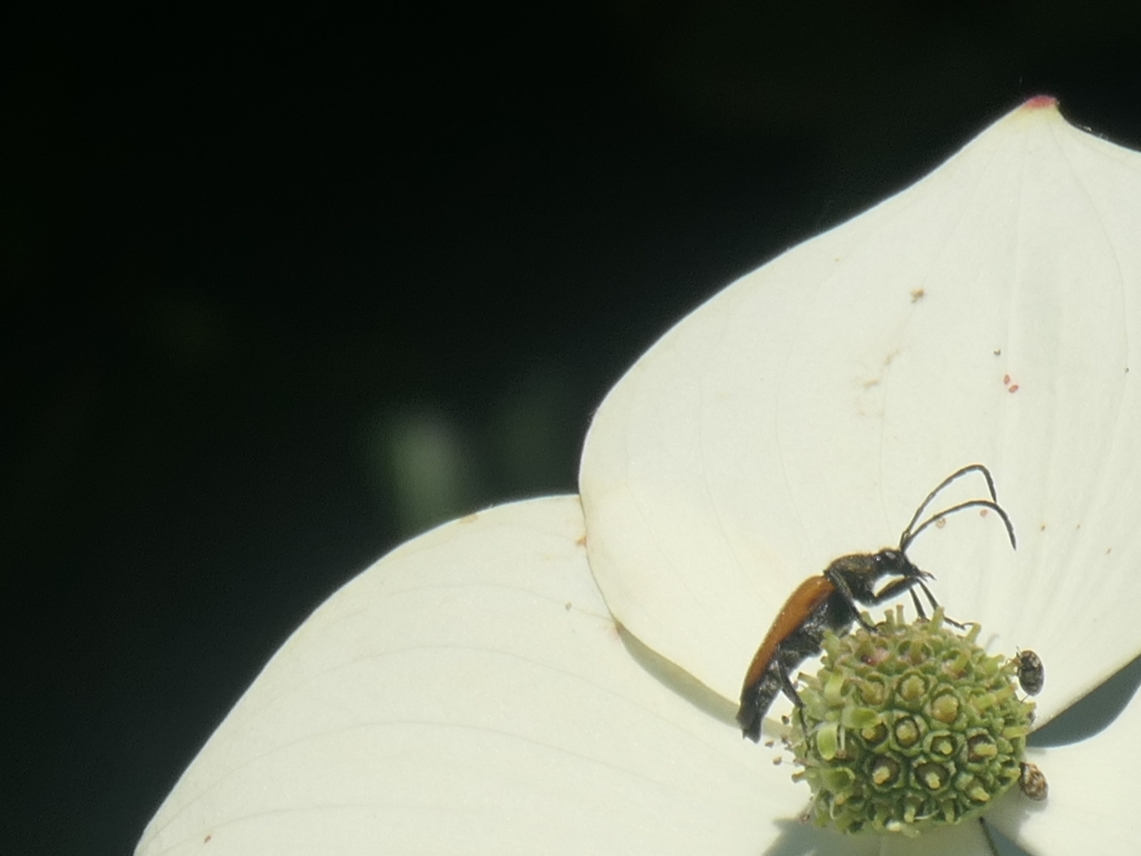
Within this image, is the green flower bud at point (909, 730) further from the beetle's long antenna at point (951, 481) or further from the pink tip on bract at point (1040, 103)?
the pink tip on bract at point (1040, 103)

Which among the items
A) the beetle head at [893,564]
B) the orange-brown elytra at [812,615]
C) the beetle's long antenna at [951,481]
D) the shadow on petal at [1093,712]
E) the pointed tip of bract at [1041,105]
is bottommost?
the shadow on petal at [1093,712]

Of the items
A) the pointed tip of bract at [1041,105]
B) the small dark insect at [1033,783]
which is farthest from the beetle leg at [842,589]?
the pointed tip of bract at [1041,105]

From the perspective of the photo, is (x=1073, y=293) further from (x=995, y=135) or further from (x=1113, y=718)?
(x=1113, y=718)

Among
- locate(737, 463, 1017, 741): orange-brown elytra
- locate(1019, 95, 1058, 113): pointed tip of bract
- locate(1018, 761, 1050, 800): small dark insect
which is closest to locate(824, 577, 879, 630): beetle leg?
locate(737, 463, 1017, 741): orange-brown elytra

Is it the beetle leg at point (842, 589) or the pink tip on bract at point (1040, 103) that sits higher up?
the pink tip on bract at point (1040, 103)

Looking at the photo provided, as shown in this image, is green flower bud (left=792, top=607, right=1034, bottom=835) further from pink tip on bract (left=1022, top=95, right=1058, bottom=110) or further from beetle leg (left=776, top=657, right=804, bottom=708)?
pink tip on bract (left=1022, top=95, right=1058, bottom=110)

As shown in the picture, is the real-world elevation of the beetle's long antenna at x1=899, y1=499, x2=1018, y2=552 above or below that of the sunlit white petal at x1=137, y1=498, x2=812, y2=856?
above

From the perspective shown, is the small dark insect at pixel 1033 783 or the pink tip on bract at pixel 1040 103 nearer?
the small dark insect at pixel 1033 783
